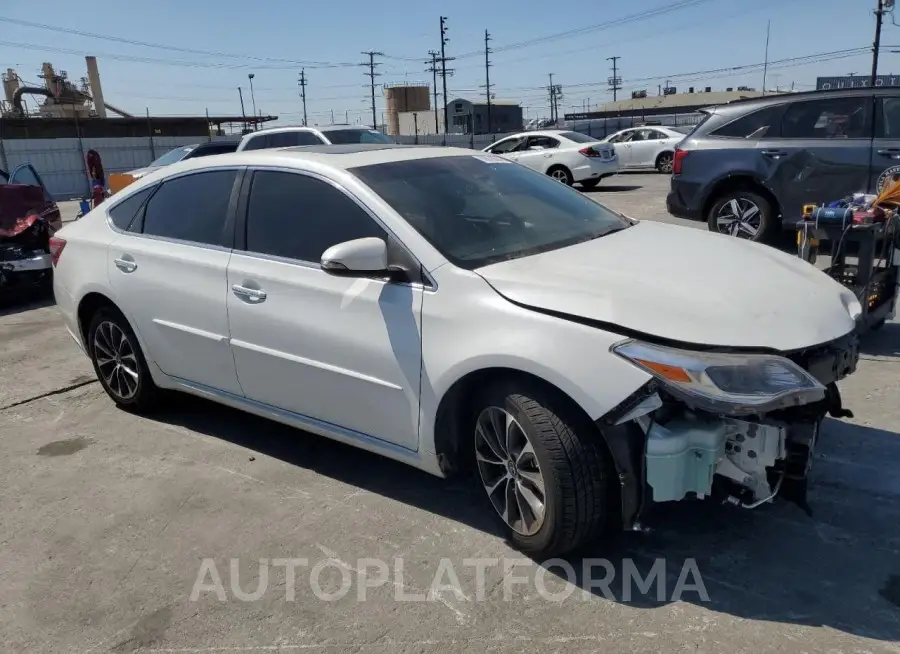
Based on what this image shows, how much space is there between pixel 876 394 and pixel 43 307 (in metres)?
8.27

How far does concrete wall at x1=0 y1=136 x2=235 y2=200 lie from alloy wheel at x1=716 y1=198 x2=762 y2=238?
21053 mm

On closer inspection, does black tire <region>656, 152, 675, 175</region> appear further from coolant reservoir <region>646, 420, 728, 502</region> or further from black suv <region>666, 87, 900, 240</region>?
coolant reservoir <region>646, 420, 728, 502</region>

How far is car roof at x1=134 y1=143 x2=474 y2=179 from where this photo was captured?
374 centimetres

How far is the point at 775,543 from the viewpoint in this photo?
304 centimetres

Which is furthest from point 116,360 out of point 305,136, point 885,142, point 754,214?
point 305,136

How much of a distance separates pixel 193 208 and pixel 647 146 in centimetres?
2093

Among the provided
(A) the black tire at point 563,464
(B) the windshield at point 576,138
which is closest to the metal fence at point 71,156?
(B) the windshield at point 576,138

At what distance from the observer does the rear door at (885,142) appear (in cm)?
731

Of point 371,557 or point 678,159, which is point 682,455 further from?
point 678,159

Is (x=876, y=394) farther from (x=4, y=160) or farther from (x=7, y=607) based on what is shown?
(x=4, y=160)

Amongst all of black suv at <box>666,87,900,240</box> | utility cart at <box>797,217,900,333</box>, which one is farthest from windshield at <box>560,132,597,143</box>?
utility cart at <box>797,217,900,333</box>

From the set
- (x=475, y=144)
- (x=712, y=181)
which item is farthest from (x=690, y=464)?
(x=475, y=144)

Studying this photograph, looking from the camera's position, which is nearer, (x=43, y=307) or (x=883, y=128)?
(x=883, y=128)

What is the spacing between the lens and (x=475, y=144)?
134 feet
